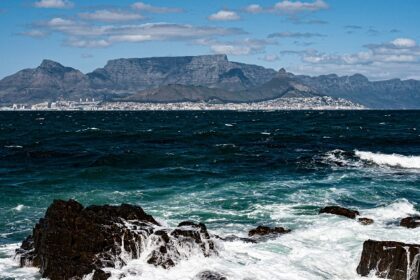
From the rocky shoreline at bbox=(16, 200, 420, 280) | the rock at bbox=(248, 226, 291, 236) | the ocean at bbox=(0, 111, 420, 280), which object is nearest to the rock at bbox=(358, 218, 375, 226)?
the ocean at bbox=(0, 111, 420, 280)

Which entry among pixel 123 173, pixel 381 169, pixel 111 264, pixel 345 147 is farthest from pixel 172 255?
pixel 345 147

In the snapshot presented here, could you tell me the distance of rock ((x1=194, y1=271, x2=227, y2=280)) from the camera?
18.7 metres

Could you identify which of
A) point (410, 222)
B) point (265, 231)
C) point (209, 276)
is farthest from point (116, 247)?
point (410, 222)

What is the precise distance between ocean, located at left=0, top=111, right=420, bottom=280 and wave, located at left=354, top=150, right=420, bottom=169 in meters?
0.17

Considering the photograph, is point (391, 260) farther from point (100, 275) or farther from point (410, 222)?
point (100, 275)

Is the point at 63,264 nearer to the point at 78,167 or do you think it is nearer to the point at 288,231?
the point at 288,231

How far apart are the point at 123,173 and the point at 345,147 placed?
3429 centimetres

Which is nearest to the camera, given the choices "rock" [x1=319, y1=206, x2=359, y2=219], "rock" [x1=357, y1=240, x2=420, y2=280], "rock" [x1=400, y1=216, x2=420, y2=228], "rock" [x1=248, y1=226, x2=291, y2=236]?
"rock" [x1=357, y1=240, x2=420, y2=280]

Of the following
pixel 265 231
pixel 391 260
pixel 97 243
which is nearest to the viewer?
pixel 391 260

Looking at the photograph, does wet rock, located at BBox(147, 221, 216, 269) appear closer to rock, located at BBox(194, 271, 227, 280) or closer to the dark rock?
rock, located at BBox(194, 271, 227, 280)

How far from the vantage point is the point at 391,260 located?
1950cm

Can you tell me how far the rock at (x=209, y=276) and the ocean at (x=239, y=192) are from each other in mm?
339

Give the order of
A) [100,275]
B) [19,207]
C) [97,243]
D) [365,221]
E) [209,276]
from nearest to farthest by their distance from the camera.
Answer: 1. [100,275]
2. [209,276]
3. [97,243]
4. [365,221]
5. [19,207]

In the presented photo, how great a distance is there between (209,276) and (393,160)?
137ft
